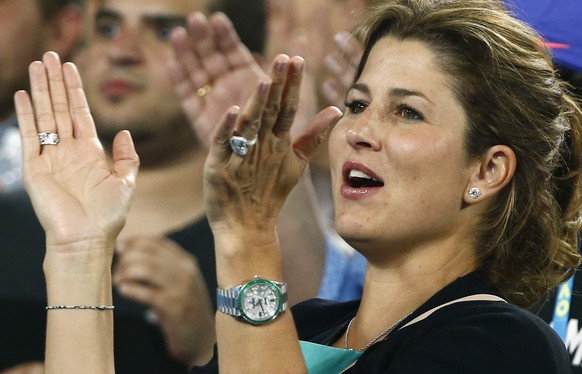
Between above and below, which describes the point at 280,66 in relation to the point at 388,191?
above

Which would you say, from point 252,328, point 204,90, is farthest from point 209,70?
point 252,328

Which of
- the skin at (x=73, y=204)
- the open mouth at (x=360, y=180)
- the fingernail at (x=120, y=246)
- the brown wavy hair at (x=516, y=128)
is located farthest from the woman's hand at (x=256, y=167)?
the fingernail at (x=120, y=246)

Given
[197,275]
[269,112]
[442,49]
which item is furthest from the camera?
[197,275]

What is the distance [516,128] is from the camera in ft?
6.40

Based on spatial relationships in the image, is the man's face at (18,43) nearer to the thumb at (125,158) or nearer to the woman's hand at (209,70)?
the woman's hand at (209,70)

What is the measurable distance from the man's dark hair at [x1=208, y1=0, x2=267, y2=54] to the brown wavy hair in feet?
3.88

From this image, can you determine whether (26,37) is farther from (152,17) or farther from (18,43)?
(152,17)

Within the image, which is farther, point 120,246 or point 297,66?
point 120,246

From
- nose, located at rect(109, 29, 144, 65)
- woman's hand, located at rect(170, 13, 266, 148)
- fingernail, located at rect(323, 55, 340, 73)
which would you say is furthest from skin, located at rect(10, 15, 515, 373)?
fingernail, located at rect(323, 55, 340, 73)

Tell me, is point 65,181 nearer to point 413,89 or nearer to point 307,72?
point 413,89

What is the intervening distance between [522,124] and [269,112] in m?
0.48

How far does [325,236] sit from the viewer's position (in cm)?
332

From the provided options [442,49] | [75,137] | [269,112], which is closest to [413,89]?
[442,49]

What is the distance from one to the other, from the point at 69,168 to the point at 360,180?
1.85 feet
